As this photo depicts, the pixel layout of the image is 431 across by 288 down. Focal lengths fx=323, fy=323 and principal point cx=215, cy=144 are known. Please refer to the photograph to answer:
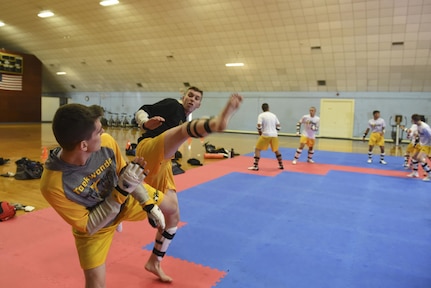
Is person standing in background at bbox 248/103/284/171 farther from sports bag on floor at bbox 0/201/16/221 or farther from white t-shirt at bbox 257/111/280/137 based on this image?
sports bag on floor at bbox 0/201/16/221

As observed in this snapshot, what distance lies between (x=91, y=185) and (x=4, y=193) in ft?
17.0

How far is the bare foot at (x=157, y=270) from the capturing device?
3322 mm

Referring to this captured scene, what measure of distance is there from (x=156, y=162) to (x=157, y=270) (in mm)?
1185

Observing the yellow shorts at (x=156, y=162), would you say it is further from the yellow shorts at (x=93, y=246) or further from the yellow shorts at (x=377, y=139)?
the yellow shorts at (x=377, y=139)

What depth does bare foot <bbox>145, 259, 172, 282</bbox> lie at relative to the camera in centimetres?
332

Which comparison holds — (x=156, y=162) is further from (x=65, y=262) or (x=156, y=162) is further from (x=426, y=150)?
(x=426, y=150)

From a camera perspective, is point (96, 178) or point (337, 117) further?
point (337, 117)

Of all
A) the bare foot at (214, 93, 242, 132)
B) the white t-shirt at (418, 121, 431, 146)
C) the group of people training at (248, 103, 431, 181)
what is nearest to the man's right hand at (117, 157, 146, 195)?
the bare foot at (214, 93, 242, 132)

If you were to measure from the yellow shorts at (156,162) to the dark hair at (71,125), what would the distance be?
78cm

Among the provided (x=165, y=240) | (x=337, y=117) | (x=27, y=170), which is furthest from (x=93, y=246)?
(x=337, y=117)

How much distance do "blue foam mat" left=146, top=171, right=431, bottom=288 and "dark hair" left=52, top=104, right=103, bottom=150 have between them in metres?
2.11

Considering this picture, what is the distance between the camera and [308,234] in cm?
471

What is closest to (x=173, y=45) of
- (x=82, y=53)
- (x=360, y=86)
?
(x=82, y=53)

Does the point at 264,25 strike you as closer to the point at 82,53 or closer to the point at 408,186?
the point at 408,186
